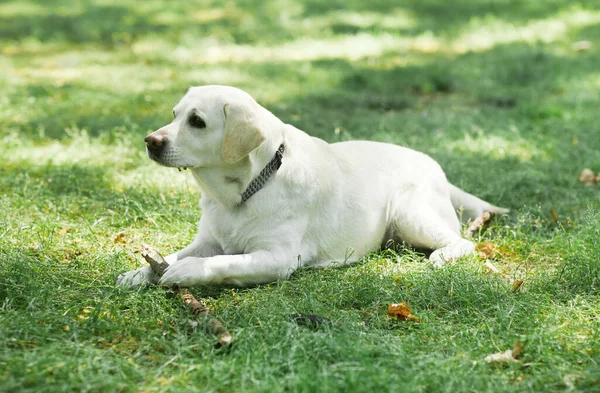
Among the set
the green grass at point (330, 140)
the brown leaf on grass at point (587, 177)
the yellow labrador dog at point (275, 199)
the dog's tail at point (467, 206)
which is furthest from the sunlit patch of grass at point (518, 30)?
the yellow labrador dog at point (275, 199)

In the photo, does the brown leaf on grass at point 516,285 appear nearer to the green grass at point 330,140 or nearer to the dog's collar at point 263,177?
the green grass at point 330,140

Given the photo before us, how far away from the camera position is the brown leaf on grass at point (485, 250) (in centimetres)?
480

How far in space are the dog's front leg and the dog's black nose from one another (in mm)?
621

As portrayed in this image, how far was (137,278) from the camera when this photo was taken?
13.3 ft

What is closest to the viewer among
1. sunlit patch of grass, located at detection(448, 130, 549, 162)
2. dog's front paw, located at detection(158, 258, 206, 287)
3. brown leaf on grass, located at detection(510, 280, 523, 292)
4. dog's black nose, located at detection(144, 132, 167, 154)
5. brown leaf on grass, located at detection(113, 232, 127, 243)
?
dog's front paw, located at detection(158, 258, 206, 287)

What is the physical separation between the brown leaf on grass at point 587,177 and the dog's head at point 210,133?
128 inches

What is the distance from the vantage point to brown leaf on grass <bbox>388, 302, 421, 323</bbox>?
12.5 ft

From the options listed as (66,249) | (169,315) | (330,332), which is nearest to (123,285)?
(169,315)

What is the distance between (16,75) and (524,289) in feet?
25.1

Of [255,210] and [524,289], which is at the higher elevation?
[255,210]

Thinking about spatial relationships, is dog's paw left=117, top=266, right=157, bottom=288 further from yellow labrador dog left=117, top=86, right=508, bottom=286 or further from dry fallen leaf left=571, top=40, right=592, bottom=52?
dry fallen leaf left=571, top=40, right=592, bottom=52

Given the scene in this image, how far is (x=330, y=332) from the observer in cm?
345

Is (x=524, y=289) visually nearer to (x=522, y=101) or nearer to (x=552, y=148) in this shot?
(x=552, y=148)

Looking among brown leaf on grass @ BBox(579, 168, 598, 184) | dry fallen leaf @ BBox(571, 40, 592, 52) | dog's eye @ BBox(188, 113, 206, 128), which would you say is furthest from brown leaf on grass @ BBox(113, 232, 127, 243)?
dry fallen leaf @ BBox(571, 40, 592, 52)
